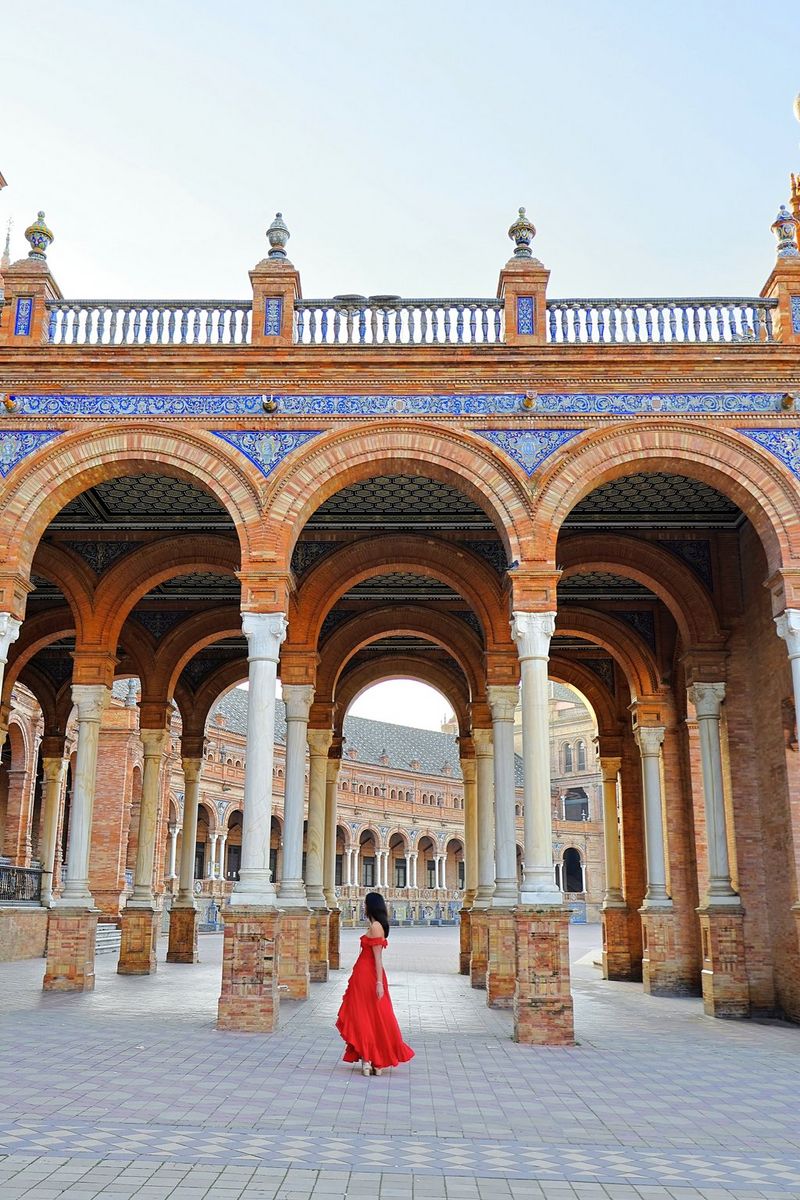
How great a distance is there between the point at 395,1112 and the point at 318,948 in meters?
10.0

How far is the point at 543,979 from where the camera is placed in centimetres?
1065

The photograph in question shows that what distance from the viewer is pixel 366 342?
12.9 metres

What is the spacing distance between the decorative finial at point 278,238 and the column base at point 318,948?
9.77 metres

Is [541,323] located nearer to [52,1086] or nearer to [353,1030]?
[353,1030]

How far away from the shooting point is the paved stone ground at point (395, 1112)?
539cm

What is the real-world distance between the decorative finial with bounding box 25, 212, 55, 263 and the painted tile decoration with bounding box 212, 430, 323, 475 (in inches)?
147

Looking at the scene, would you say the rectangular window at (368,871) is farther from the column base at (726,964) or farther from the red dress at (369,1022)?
the red dress at (369,1022)

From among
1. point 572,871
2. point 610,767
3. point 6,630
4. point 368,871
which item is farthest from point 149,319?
point 572,871

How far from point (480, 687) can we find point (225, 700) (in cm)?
2918

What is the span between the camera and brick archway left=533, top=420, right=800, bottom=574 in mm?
11945

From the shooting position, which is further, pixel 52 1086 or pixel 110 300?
pixel 110 300

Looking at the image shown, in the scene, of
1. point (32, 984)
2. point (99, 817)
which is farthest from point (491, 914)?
point (99, 817)

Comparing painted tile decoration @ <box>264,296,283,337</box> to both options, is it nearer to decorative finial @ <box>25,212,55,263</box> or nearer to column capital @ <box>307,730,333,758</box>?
decorative finial @ <box>25,212,55,263</box>

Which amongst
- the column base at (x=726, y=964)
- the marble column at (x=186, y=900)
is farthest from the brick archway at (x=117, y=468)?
the marble column at (x=186, y=900)
